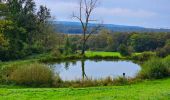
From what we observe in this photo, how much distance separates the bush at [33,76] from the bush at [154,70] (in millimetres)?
Answer: 6056

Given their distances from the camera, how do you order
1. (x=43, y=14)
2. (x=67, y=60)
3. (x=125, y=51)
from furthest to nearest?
(x=43, y=14), (x=125, y=51), (x=67, y=60)

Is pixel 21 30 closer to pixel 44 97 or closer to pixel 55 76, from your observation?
pixel 55 76

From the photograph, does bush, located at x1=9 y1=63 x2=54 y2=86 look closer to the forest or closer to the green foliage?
the forest

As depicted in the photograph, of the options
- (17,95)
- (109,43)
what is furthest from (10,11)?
(17,95)

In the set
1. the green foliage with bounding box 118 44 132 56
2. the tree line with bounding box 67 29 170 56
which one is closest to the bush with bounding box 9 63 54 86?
the green foliage with bounding box 118 44 132 56

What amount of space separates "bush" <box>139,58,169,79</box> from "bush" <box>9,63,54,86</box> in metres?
6.06

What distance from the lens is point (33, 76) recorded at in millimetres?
19422

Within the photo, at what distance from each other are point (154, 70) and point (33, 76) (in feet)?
24.9

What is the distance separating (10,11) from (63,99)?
109 ft

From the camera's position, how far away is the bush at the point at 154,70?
22375 millimetres

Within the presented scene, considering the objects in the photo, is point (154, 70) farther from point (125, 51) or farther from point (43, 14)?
point (43, 14)

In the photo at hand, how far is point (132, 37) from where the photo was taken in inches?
2095

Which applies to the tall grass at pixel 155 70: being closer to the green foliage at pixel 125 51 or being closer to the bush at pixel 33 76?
the bush at pixel 33 76

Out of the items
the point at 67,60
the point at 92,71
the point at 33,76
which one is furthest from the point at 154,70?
the point at 67,60
